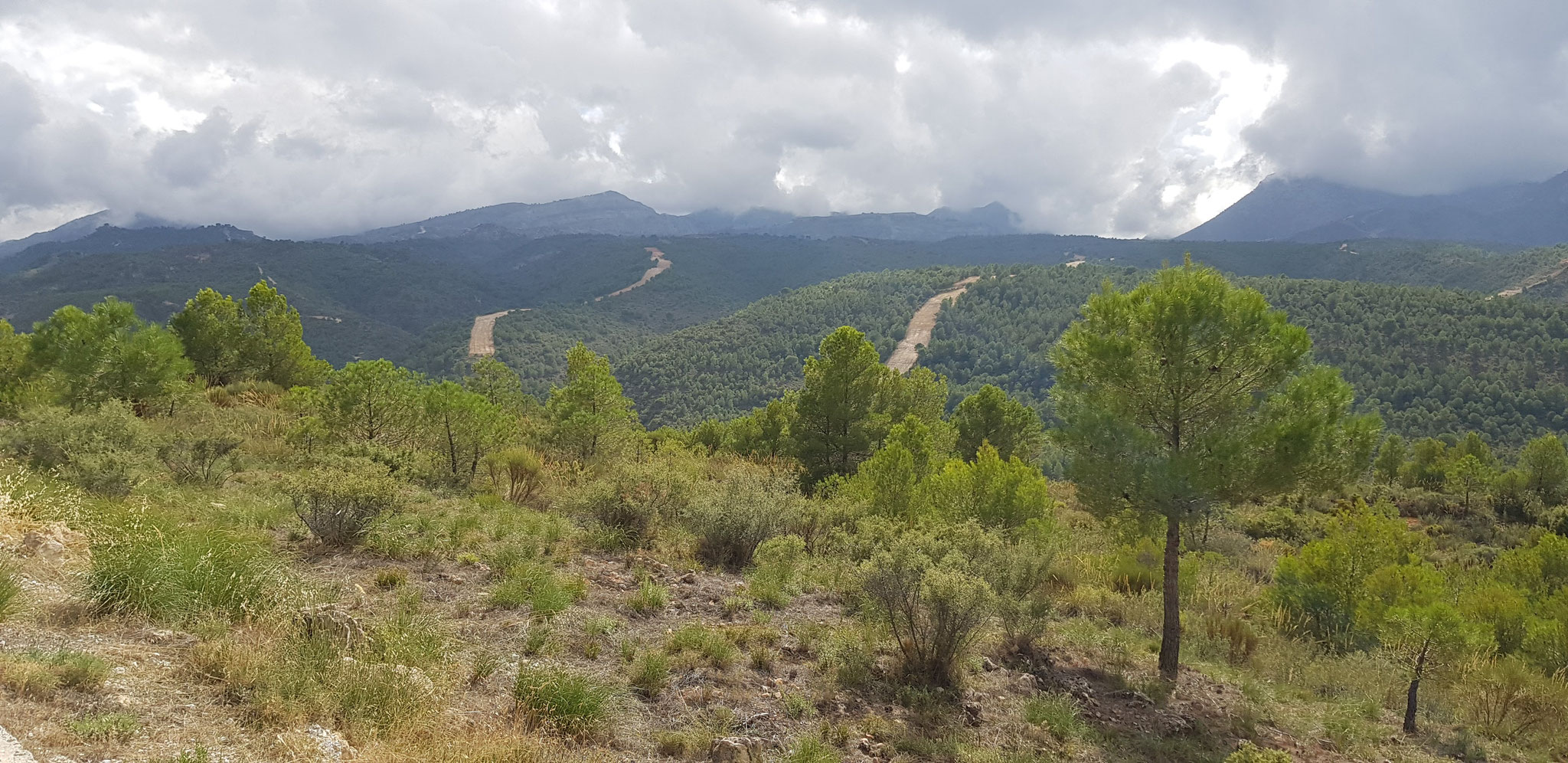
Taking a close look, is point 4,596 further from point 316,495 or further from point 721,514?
point 721,514

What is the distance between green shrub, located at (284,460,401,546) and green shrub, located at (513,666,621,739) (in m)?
4.28

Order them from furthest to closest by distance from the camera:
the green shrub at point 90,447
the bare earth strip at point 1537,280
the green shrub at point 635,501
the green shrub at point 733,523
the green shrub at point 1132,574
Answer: the bare earth strip at point 1537,280
the green shrub at point 1132,574
the green shrub at point 635,501
the green shrub at point 733,523
the green shrub at point 90,447

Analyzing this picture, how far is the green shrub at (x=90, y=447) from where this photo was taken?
28.4ft

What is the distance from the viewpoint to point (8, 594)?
492cm

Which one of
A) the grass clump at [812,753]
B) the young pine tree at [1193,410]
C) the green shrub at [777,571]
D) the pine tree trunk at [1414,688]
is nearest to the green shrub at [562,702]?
the grass clump at [812,753]

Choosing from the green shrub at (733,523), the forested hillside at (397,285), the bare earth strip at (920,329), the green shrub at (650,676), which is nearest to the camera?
the green shrub at (650,676)

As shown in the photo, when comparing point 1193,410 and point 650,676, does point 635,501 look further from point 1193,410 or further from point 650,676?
point 1193,410

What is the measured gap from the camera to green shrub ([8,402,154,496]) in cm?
866

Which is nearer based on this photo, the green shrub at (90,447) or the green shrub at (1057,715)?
the green shrub at (1057,715)

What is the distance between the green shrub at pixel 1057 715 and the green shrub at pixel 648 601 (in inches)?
161

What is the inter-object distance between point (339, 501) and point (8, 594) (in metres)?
3.26

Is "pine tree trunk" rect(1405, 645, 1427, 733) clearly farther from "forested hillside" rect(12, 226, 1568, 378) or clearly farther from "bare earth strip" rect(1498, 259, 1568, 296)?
"bare earth strip" rect(1498, 259, 1568, 296)

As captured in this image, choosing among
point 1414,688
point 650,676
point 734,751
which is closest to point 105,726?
point 650,676

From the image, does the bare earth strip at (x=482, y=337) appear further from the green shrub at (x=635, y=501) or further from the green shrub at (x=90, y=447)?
the green shrub at (x=635, y=501)
